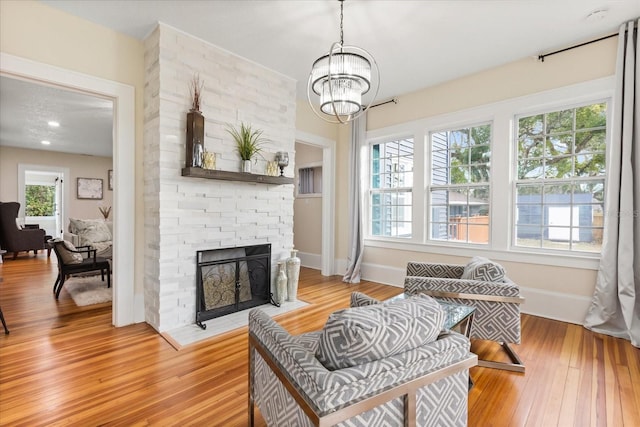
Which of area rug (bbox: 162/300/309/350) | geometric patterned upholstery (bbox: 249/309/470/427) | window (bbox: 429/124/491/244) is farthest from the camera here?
window (bbox: 429/124/491/244)

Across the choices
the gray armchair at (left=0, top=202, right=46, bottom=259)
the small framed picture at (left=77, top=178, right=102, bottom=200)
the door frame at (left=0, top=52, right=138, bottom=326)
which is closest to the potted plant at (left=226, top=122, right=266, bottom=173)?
the door frame at (left=0, top=52, right=138, bottom=326)

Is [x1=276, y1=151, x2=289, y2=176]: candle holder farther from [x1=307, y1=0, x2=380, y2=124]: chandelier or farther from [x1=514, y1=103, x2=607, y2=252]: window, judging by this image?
[x1=514, y1=103, x2=607, y2=252]: window

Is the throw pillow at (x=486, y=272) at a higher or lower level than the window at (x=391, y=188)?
lower

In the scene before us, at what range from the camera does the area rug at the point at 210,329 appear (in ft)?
8.84

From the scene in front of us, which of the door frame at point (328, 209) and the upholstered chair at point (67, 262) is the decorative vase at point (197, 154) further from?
the door frame at point (328, 209)

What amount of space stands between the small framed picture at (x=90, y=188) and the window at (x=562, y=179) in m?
9.87

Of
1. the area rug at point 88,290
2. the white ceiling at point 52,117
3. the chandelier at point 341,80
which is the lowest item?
the area rug at point 88,290

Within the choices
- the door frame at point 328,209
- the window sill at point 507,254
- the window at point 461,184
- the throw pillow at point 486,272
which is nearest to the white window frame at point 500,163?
the window sill at point 507,254

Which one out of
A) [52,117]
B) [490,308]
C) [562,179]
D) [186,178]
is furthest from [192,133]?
[52,117]

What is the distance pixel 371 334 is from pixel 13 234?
27.7 feet

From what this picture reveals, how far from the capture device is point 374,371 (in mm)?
1043

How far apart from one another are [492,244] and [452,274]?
4.11 ft

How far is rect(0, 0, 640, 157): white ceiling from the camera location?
2590 mm

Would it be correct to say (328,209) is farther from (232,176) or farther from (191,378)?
(191,378)
